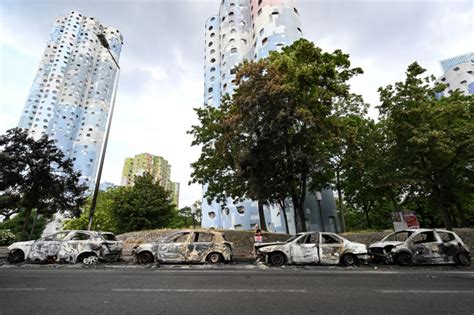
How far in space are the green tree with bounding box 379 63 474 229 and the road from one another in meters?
8.28

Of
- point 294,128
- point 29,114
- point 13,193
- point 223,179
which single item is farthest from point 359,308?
point 29,114

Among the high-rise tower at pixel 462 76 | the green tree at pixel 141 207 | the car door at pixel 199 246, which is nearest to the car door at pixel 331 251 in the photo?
the car door at pixel 199 246

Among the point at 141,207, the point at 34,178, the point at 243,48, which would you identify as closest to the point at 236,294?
the point at 34,178

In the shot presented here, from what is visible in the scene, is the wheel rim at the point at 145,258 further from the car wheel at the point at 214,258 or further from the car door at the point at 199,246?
the car wheel at the point at 214,258

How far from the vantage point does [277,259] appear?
1075 cm

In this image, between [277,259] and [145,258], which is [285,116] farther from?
[145,258]

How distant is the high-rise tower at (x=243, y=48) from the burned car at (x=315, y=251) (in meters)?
16.1

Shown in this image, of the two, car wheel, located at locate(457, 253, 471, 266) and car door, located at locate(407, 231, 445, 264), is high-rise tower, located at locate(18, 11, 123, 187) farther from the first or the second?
car wheel, located at locate(457, 253, 471, 266)

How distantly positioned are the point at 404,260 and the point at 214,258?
26.5 feet

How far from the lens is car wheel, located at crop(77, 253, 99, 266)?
11037 millimetres

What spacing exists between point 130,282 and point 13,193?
16.8 m

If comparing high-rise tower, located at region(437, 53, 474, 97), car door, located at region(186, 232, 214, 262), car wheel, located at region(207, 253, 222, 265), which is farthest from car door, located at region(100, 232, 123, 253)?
high-rise tower, located at region(437, 53, 474, 97)

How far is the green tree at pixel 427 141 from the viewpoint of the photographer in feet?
45.3

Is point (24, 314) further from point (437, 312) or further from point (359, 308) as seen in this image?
point (437, 312)
